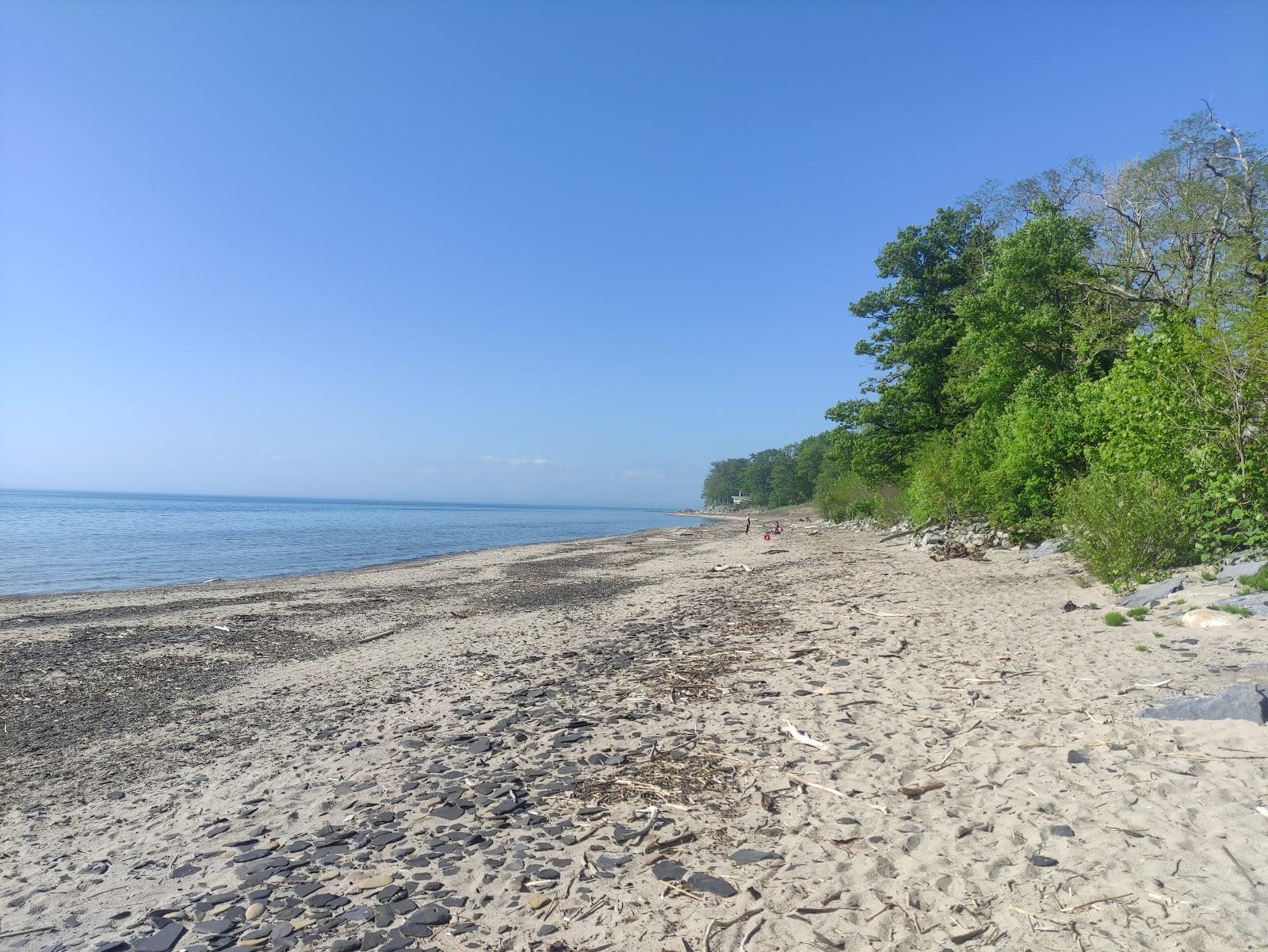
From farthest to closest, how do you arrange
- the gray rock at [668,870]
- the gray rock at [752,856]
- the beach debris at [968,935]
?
the gray rock at [752,856], the gray rock at [668,870], the beach debris at [968,935]

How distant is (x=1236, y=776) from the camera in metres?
5.25

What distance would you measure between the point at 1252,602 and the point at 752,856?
948 centimetres

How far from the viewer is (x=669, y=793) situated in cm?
599

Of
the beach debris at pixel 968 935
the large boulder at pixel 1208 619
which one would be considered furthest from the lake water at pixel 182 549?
the large boulder at pixel 1208 619

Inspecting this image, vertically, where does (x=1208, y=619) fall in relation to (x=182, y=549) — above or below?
above

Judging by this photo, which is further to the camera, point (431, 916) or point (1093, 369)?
point (1093, 369)

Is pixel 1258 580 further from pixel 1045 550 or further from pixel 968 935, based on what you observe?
pixel 968 935

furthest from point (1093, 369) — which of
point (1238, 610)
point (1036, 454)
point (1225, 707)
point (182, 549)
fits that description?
point (182, 549)

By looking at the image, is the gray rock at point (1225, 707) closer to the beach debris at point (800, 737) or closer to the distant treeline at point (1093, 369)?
the beach debris at point (800, 737)

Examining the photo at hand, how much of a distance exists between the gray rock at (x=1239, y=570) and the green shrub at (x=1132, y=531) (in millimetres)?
1177

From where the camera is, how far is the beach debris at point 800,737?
6.74 m

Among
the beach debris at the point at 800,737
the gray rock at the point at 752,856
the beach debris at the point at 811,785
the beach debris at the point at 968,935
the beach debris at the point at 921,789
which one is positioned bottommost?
the gray rock at the point at 752,856

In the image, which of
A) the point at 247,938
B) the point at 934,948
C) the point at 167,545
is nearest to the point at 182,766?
the point at 247,938

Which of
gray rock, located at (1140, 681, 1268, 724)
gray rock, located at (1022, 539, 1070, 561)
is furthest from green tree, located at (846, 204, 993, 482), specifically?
gray rock, located at (1140, 681, 1268, 724)
